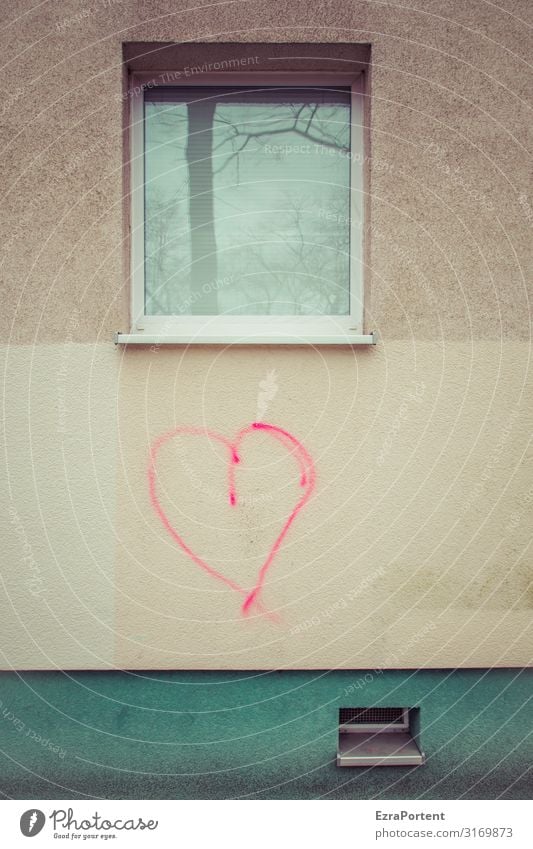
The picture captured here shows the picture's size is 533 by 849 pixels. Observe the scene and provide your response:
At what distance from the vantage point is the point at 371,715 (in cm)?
374

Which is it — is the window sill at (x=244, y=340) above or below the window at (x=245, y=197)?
below

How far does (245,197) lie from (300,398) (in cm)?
101

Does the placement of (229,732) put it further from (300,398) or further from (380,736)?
(300,398)

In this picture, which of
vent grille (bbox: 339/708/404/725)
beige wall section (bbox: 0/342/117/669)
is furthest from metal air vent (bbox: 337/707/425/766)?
beige wall section (bbox: 0/342/117/669)

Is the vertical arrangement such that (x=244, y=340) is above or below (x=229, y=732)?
above

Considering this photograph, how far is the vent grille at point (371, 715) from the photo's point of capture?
3.73m

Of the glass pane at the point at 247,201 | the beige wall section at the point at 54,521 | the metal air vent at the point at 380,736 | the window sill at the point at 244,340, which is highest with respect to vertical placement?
the glass pane at the point at 247,201

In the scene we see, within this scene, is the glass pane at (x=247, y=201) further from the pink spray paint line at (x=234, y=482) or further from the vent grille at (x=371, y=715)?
the vent grille at (x=371, y=715)

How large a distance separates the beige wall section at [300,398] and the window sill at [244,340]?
0.05 metres

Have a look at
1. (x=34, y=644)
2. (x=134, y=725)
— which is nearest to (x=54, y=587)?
(x=34, y=644)

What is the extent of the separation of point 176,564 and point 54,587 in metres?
0.57

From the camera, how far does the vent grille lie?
3732 mm

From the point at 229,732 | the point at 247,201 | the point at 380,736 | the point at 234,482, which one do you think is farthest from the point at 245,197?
the point at 380,736

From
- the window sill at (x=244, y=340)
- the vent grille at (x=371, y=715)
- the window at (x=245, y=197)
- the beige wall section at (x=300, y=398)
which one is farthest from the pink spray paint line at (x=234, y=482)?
the vent grille at (x=371, y=715)
